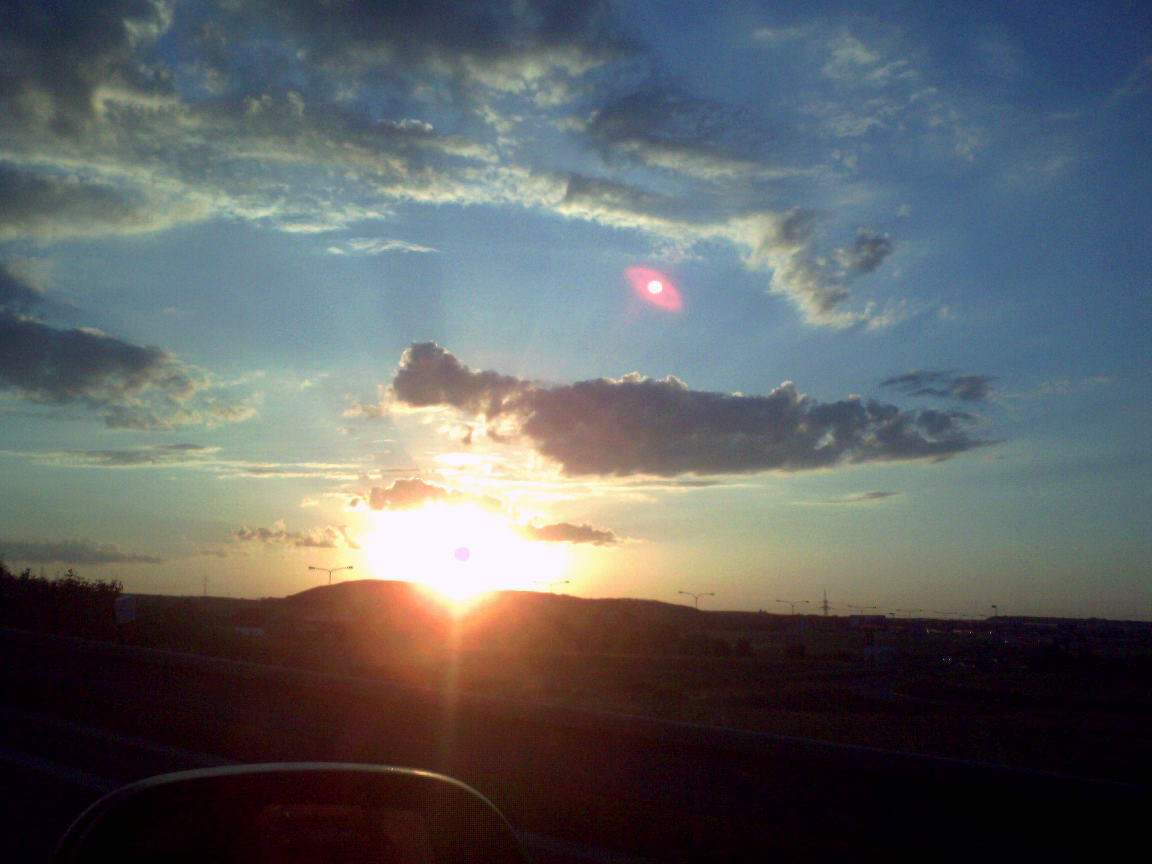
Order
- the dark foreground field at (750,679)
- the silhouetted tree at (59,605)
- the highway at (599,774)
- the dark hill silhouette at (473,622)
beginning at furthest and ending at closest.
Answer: the dark hill silhouette at (473,622) < the silhouetted tree at (59,605) < the dark foreground field at (750,679) < the highway at (599,774)

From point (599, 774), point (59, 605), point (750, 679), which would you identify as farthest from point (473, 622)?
point (599, 774)

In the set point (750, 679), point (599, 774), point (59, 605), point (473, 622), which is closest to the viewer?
point (599, 774)

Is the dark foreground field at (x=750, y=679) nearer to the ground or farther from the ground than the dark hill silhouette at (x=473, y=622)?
nearer to the ground

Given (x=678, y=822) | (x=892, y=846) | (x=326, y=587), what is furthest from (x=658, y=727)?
(x=326, y=587)

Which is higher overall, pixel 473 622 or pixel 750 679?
pixel 473 622

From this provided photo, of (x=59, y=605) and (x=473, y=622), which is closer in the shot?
(x=59, y=605)

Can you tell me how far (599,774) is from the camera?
8.34 m

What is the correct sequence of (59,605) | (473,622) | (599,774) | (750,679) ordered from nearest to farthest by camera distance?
(599,774) → (59,605) → (750,679) → (473,622)

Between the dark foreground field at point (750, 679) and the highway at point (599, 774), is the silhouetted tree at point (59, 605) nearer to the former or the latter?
the dark foreground field at point (750, 679)

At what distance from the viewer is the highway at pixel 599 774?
6305 mm

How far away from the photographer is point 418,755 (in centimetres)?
995

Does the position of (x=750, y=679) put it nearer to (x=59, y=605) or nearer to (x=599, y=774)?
(x=59, y=605)

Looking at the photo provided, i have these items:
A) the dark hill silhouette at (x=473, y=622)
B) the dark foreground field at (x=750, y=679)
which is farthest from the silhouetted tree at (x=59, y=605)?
the dark hill silhouette at (x=473, y=622)

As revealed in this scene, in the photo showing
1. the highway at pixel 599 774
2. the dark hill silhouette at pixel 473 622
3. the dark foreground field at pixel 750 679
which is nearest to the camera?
the highway at pixel 599 774
